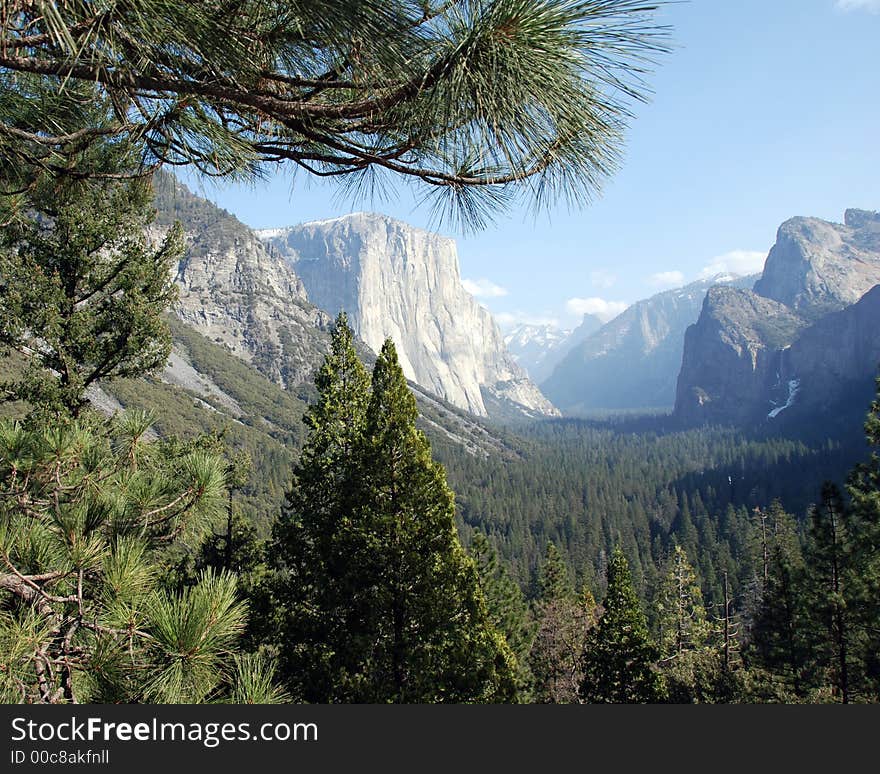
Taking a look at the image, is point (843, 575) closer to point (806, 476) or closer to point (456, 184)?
point (456, 184)

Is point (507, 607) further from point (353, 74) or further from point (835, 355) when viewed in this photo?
point (835, 355)

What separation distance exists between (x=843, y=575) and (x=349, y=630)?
1172 cm

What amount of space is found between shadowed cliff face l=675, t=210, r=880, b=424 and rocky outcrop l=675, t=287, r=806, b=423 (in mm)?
306

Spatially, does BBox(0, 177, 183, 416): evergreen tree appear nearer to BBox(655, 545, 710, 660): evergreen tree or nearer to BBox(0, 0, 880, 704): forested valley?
BBox(0, 0, 880, 704): forested valley

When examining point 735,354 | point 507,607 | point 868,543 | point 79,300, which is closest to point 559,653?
point 507,607

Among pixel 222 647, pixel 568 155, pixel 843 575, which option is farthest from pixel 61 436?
pixel 843 575

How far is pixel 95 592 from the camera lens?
2.31 meters

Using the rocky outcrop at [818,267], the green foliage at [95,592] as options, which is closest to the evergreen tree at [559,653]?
the green foliage at [95,592]

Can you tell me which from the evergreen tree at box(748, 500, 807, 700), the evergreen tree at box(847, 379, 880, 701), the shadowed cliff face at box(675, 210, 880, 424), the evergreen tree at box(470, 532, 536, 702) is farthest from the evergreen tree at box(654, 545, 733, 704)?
the shadowed cliff face at box(675, 210, 880, 424)

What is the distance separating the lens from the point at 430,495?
8391 mm

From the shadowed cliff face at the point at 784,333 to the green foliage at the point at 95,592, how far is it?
531 feet

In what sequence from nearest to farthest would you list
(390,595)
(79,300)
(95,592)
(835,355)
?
(95,592), (390,595), (79,300), (835,355)

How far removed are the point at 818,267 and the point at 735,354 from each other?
147 ft

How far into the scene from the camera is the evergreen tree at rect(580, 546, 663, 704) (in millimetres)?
14797
